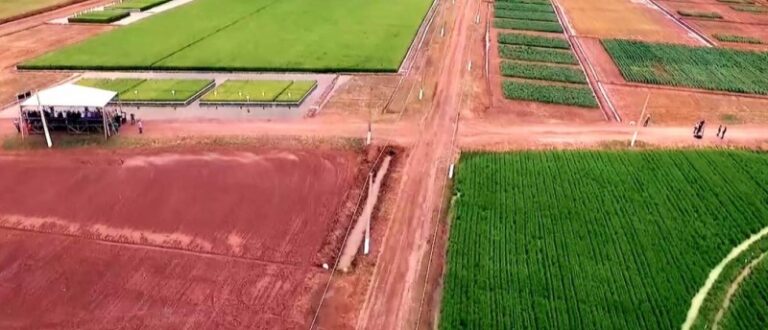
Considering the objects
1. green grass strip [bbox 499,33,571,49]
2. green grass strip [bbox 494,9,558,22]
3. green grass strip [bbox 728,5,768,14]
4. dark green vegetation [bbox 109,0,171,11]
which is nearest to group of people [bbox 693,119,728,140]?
green grass strip [bbox 499,33,571,49]

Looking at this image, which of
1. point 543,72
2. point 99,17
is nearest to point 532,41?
point 543,72

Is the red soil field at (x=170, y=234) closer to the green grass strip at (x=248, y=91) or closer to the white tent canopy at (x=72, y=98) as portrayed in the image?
the white tent canopy at (x=72, y=98)

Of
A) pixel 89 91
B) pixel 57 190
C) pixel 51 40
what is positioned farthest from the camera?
pixel 51 40

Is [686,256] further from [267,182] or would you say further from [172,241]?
[172,241]

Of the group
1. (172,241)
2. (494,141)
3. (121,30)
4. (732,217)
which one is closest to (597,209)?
(732,217)

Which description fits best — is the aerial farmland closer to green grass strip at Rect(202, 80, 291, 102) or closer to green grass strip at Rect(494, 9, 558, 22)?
green grass strip at Rect(202, 80, 291, 102)

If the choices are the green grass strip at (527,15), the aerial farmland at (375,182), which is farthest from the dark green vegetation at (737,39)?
the green grass strip at (527,15)
